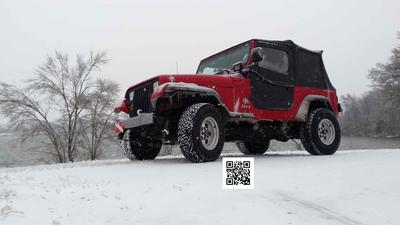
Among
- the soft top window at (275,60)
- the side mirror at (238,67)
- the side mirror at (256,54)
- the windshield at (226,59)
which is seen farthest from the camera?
the soft top window at (275,60)

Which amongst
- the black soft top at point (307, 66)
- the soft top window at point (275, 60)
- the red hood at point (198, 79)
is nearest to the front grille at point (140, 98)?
the red hood at point (198, 79)

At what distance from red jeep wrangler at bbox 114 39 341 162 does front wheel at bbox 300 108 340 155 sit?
2cm

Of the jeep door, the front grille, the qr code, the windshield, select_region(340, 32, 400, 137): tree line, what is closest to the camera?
the qr code

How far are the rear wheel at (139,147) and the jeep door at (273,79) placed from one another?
2273 millimetres

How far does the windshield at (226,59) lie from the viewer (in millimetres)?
7348

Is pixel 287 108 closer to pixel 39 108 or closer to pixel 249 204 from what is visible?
pixel 249 204

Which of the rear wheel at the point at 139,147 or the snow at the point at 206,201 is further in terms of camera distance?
the rear wheel at the point at 139,147

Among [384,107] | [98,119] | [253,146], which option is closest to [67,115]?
[98,119]

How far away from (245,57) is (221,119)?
5.64 feet

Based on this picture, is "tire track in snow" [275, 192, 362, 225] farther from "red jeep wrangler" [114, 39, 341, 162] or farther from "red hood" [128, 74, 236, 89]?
"red hood" [128, 74, 236, 89]

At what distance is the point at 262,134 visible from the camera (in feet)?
24.5

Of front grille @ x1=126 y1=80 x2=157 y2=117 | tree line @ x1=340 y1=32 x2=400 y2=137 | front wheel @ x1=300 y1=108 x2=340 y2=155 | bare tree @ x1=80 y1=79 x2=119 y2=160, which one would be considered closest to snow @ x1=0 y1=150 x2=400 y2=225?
front grille @ x1=126 y1=80 x2=157 y2=117

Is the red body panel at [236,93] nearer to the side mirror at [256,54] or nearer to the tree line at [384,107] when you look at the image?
the side mirror at [256,54]

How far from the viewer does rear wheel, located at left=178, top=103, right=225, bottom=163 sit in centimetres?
552
